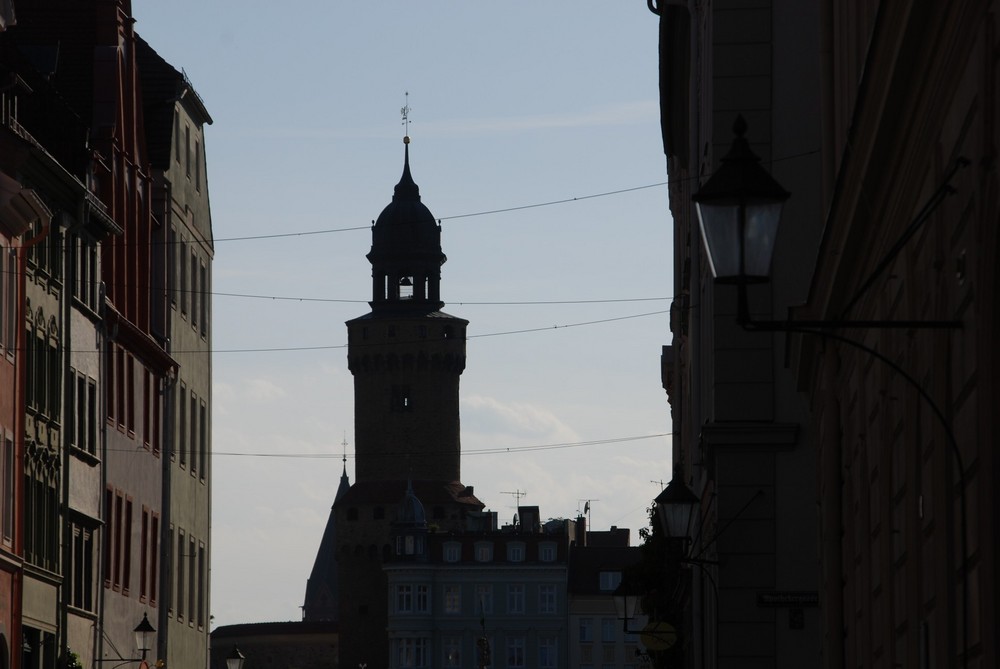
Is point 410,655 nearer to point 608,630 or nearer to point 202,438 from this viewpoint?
point 608,630

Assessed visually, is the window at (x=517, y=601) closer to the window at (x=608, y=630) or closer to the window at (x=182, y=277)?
the window at (x=608, y=630)

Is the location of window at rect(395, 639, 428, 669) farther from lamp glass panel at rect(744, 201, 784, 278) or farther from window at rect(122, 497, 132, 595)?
lamp glass panel at rect(744, 201, 784, 278)

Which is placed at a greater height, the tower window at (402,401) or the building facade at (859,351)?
the tower window at (402,401)

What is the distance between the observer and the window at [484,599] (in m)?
137

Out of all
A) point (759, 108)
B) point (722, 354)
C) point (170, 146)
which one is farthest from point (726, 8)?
point (170, 146)

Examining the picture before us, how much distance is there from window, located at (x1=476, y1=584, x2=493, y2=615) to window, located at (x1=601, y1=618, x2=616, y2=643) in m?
7.06

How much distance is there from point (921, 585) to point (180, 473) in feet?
132

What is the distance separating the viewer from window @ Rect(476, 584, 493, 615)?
449 feet

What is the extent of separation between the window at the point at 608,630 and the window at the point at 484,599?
706cm

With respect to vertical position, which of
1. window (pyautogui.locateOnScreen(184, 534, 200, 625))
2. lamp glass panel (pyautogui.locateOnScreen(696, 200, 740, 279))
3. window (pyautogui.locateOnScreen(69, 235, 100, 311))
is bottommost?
lamp glass panel (pyautogui.locateOnScreen(696, 200, 740, 279))

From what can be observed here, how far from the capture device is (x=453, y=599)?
138 metres

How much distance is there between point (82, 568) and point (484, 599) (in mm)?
100279

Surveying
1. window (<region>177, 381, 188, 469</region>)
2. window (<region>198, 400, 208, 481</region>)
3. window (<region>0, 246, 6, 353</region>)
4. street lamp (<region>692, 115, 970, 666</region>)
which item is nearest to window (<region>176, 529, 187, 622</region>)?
window (<region>177, 381, 188, 469</region>)

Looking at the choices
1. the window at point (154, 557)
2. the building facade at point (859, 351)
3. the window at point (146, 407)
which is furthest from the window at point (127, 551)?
the building facade at point (859, 351)
